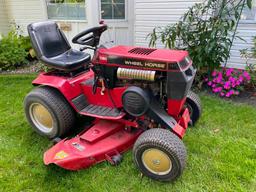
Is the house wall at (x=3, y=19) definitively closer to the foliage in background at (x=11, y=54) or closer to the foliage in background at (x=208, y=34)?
the foliage in background at (x=11, y=54)

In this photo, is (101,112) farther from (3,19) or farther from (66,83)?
(3,19)

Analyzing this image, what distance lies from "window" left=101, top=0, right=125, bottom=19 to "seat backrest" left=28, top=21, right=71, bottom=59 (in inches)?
107

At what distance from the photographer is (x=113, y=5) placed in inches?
215

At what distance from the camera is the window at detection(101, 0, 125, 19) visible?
5422 mm

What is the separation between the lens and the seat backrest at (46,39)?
2.67m

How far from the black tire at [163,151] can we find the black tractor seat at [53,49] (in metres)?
1.17

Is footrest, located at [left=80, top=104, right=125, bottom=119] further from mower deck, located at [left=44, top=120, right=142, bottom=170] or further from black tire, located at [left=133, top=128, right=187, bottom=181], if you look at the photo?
black tire, located at [left=133, top=128, right=187, bottom=181]

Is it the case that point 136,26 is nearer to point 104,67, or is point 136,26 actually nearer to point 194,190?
point 104,67

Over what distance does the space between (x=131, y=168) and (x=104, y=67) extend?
1002 millimetres

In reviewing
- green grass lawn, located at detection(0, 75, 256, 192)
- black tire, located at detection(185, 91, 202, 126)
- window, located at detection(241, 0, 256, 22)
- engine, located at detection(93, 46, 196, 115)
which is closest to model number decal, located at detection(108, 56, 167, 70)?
engine, located at detection(93, 46, 196, 115)

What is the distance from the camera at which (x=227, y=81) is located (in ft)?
12.5

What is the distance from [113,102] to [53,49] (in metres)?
0.99

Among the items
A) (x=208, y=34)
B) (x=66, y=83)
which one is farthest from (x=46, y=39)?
(x=208, y=34)

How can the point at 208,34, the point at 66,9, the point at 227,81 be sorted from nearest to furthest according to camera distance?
the point at 208,34 < the point at 227,81 < the point at 66,9
